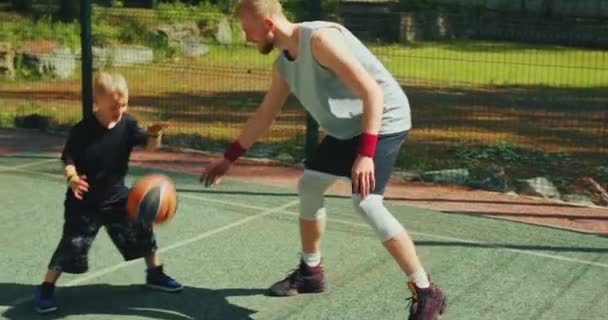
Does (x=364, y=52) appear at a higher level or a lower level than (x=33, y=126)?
higher

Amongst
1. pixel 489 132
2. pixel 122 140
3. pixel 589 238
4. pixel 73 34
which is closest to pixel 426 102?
pixel 489 132

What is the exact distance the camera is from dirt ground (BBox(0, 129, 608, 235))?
289 inches

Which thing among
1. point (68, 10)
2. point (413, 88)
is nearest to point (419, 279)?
point (413, 88)

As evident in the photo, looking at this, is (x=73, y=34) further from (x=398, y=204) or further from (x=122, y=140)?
(x=122, y=140)

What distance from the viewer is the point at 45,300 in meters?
4.96

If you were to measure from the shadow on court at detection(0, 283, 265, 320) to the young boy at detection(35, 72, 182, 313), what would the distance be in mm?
121

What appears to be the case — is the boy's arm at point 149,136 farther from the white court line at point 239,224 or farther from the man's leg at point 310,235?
the white court line at point 239,224

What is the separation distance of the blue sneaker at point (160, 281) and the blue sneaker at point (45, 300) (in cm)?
55

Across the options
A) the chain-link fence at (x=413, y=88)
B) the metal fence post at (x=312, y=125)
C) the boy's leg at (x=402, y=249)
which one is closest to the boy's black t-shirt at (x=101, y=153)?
the boy's leg at (x=402, y=249)

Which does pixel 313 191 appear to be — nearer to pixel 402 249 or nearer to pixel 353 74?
pixel 402 249

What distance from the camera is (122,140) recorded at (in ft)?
16.4

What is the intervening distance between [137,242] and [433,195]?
3544 mm

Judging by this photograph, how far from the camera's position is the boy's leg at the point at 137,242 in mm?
5082

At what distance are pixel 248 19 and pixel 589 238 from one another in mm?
3308
